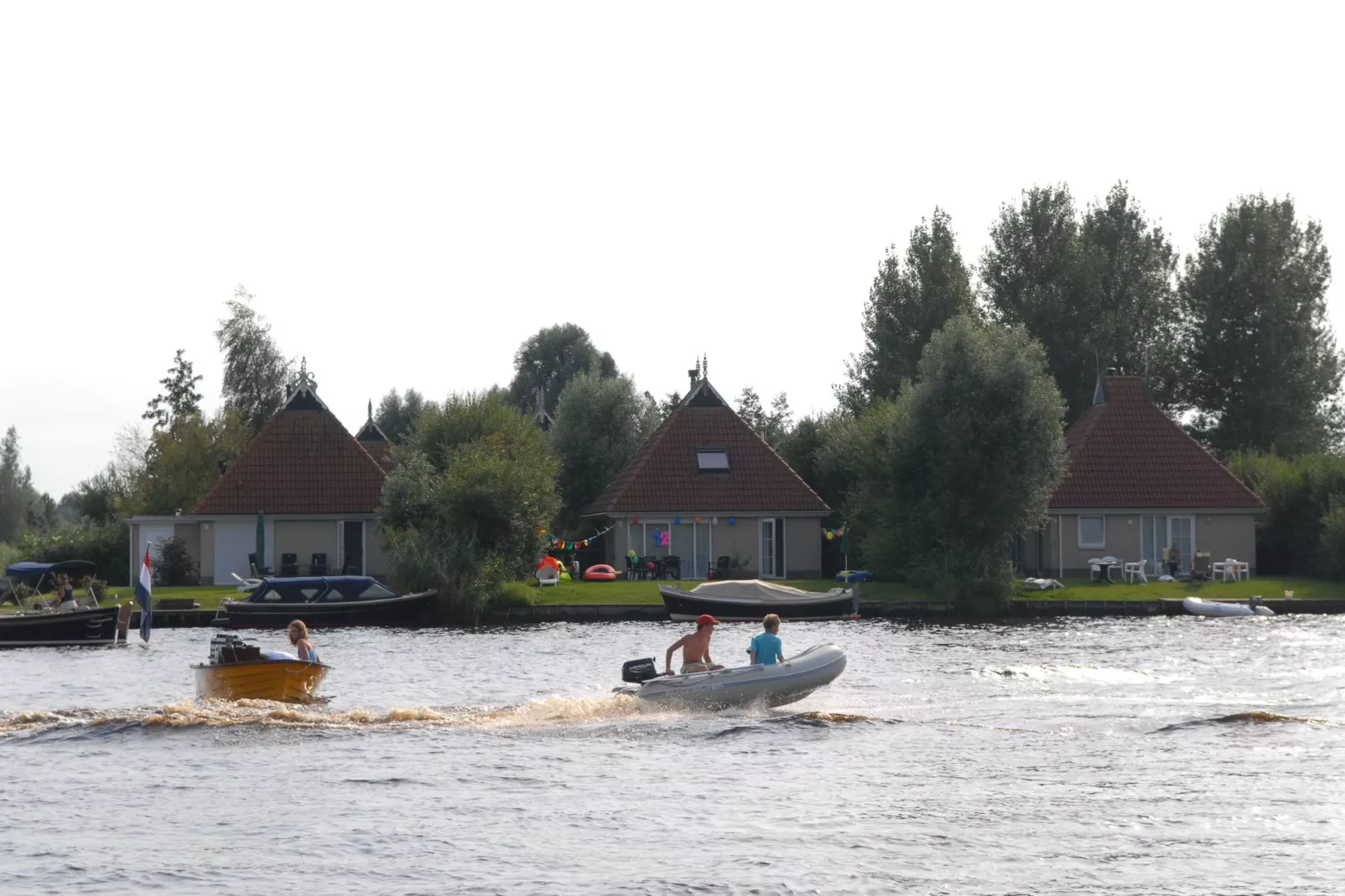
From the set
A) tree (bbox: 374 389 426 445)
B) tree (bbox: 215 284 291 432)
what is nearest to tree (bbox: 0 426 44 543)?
tree (bbox: 374 389 426 445)

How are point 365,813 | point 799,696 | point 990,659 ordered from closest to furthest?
point 365,813
point 799,696
point 990,659

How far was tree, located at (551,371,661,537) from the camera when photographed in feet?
261

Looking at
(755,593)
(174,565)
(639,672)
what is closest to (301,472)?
(174,565)

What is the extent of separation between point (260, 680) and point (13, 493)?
494 ft

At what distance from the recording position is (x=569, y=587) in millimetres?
56906

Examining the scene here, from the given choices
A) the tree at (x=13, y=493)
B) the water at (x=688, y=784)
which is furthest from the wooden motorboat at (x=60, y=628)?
the tree at (x=13, y=493)

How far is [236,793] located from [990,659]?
20201 mm

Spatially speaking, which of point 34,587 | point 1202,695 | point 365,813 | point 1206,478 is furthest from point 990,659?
point 34,587

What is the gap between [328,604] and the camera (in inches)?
2079

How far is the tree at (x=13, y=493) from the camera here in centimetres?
16525

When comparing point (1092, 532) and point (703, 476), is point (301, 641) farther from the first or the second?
point (1092, 532)

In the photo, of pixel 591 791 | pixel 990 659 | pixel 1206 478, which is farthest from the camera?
pixel 1206 478

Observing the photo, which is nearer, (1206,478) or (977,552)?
(977,552)

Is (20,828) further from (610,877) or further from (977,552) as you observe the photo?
(977,552)
